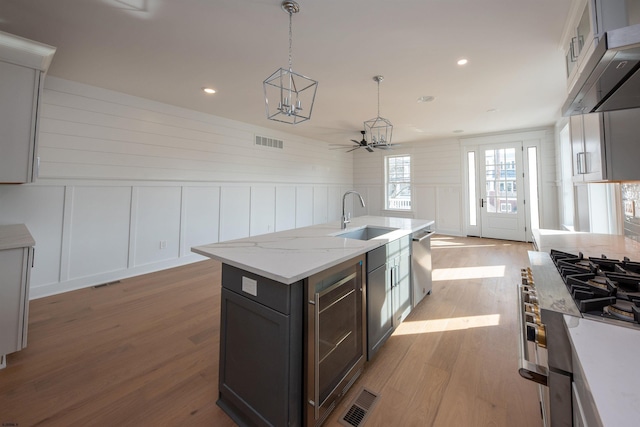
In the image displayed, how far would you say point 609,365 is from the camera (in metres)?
0.63

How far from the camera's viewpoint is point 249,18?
2123 mm

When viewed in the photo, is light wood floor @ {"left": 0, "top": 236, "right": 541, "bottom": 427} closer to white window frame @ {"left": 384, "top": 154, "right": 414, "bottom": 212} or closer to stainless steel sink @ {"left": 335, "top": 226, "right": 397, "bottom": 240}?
stainless steel sink @ {"left": 335, "top": 226, "right": 397, "bottom": 240}

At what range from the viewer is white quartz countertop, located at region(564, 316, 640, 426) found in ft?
1.66

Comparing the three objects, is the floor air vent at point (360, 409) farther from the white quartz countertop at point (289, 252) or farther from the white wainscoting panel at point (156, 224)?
the white wainscoting panel at point (156, 224)

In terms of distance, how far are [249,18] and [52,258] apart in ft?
11.8

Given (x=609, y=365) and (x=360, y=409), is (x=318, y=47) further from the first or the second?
(x=360, y=409)

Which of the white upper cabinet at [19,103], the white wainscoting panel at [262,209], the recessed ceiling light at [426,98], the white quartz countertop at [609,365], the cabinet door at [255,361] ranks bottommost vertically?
the cabinet door at [255,361]

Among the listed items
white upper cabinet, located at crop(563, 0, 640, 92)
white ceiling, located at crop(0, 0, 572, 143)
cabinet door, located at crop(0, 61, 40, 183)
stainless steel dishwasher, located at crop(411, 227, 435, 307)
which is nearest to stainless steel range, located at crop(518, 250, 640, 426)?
white upper cabinet, located at crop(563, 0, 640, 92)

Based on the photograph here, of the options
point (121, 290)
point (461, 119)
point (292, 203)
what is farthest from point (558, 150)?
point (121, 290)

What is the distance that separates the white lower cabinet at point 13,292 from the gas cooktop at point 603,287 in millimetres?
3233

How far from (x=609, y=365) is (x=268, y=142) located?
570 cm

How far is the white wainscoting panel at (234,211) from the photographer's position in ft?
16.0

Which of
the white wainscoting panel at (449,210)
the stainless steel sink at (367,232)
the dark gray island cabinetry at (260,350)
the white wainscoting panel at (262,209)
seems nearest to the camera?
the dark gray island cabinetry at (260,350)

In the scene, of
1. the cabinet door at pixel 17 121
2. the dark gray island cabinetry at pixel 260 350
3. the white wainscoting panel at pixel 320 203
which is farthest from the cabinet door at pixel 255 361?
the white wainscoting panel at pixel 320 203
